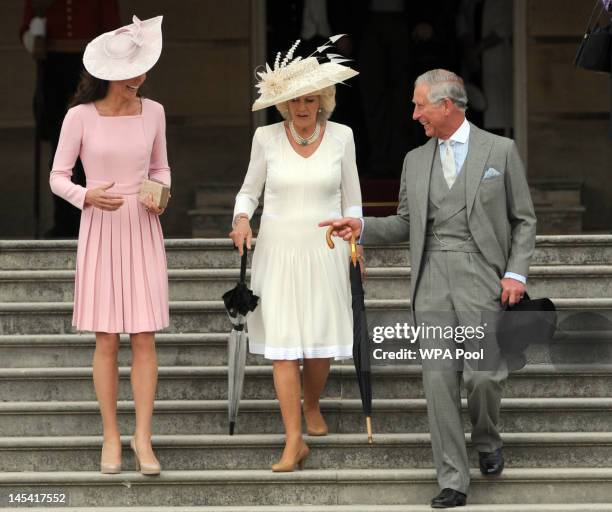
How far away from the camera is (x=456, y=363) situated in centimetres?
714

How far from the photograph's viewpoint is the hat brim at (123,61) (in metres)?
7.47

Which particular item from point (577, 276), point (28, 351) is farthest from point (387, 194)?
Answer: point (28, 351)

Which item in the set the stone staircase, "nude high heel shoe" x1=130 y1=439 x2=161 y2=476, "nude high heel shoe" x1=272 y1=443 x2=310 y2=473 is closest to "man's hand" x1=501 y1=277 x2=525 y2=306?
the stone staircase

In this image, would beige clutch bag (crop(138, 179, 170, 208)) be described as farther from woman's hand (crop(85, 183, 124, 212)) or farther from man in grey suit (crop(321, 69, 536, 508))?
man in grey suit (crop(321, 69, 536, 508))

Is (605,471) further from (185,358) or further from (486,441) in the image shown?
(185,358)

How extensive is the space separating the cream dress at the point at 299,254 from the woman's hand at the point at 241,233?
3.3 inches

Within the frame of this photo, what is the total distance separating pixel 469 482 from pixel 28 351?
2549 millimetres

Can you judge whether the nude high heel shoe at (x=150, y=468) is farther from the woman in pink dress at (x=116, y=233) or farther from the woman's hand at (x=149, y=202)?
the woman's hand at (x=149, y=202)

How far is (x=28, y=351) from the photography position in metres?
8.61

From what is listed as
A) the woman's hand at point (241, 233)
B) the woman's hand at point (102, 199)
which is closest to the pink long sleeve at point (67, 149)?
the woman's hand at point (102, 199)

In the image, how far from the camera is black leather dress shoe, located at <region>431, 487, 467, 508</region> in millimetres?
7145

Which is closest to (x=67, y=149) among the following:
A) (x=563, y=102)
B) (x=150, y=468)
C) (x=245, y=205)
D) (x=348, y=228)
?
(x=245, y=205)

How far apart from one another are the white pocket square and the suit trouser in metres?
0.33

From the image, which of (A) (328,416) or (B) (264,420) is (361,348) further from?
(B) (264,420)
